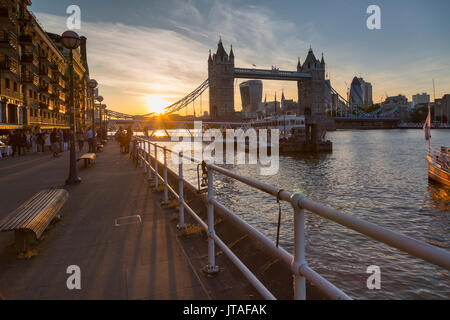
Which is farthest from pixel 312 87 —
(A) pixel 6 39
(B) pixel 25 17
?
(A) pixel 6 39

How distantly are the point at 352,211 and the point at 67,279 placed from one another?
1394 cm

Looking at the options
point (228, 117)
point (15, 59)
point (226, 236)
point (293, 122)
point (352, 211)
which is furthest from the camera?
point (228, 117)

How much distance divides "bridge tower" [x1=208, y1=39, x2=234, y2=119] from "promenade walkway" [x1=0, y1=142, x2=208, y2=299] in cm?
12310

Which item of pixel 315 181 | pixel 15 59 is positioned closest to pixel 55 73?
pixel 15 59

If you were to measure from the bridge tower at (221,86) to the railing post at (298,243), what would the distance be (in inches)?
5019

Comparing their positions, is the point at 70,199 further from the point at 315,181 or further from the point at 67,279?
the point at 315,181

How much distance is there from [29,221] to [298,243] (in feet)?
13.0

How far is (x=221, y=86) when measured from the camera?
134 metres

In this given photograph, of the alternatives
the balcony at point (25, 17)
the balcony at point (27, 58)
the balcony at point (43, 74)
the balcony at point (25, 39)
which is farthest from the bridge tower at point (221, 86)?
the balcony at point (25, 39)

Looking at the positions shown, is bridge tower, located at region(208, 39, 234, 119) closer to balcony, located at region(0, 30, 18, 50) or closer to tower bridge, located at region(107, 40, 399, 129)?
tower bridge, located at region(107, 40, 399, 129)

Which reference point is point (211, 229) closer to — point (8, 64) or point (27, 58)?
point (8, 64)

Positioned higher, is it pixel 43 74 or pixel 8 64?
pixel 43 74

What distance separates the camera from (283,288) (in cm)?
369

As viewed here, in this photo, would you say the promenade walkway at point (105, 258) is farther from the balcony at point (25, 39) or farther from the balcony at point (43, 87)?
the balcony at point (43, 87)
